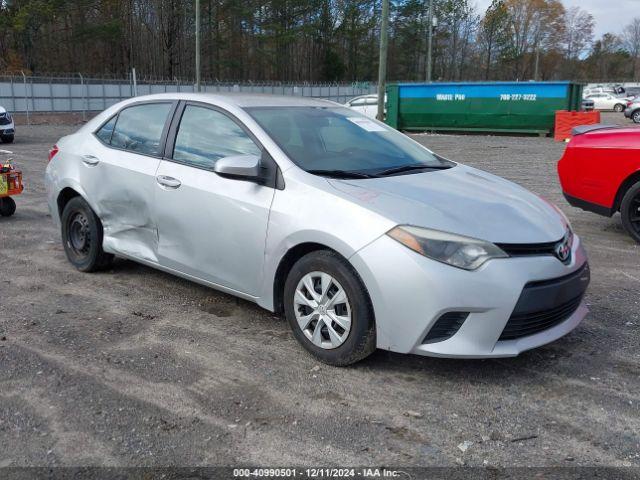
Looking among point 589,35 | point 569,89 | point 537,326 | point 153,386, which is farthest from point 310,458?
point 589,35

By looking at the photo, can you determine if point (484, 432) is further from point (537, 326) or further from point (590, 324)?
point (590, 324)

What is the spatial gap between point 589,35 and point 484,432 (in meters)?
106

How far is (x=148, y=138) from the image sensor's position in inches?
195

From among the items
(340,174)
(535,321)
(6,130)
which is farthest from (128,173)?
(6,130)

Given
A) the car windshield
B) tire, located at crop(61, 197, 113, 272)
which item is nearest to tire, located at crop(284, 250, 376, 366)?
→ the car windshield

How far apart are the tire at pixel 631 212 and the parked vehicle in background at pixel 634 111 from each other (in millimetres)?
27342

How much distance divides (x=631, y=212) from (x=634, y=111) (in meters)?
27.6

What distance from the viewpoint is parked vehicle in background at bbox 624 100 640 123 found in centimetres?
3070

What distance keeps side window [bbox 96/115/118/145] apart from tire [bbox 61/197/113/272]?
57 centimetres

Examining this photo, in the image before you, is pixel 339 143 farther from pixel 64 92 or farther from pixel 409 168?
pixel 64 92

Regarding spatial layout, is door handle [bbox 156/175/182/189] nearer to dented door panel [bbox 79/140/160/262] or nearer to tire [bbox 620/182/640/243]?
dented door panel [bbox 79/140/160/262]

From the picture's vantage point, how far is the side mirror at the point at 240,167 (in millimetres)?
3963

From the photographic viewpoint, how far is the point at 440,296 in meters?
→ 3.27

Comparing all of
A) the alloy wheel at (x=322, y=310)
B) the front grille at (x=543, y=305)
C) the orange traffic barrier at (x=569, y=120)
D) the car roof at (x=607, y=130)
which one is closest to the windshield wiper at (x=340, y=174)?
the alloy wheel at (x=322, y=310)
